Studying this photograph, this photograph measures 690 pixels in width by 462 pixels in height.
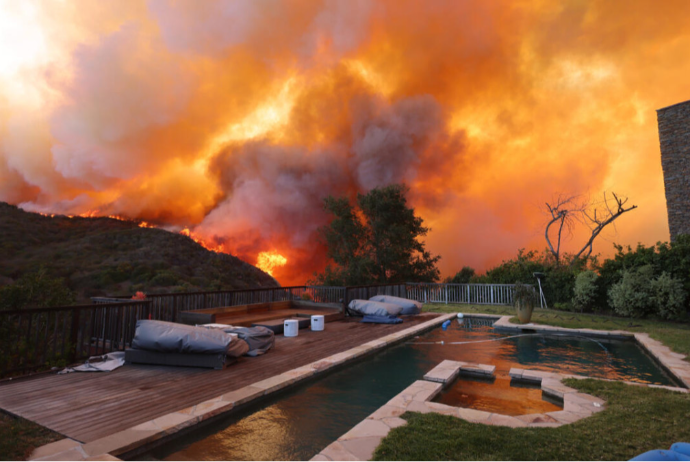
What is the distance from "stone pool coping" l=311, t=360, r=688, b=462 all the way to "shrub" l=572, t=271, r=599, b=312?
8873 mm

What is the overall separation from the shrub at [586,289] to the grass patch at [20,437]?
44.2 ft

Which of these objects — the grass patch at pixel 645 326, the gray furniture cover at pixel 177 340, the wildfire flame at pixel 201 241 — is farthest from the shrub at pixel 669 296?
the wildfire flame at pixel 201 241

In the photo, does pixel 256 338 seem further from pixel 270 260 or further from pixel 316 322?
pixel 270 260

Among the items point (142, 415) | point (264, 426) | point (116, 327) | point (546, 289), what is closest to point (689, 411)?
point (264, 426)

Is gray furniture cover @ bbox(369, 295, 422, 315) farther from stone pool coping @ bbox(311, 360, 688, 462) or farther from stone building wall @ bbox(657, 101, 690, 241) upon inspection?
stone building wall @ bbox(657, 101, 690, 241)

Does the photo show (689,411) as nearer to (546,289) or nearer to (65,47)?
(546,289)

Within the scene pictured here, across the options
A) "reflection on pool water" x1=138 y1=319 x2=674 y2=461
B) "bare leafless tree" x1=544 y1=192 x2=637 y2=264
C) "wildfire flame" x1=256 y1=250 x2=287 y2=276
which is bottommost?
"reflection on pool water" x1=138 y1=319 x2=674 y2=461

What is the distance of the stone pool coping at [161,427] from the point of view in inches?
89.5

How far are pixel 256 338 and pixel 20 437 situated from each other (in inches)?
123

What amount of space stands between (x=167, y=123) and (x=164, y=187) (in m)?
6.07

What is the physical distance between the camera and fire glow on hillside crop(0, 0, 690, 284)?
44.4ft

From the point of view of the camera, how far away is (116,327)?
521 centimetres

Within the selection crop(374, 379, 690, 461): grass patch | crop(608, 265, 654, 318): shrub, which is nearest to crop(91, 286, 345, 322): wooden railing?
crop(374, 379, 690, 461): grass patch

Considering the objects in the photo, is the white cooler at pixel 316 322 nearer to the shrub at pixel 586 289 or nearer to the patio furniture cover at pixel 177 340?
the patio furniture cover at pixel 177 340
